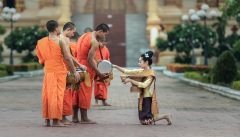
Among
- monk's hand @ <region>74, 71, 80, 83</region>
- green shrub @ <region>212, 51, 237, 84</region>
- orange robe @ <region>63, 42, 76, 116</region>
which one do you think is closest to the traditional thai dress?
monk's hand @ <region>74, 71, 80, 83</region>

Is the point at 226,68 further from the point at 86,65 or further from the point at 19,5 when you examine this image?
the point at 19,5

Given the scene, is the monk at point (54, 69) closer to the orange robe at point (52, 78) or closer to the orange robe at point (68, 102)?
the orange robe at point (52, 78)

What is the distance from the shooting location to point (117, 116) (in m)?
15.0

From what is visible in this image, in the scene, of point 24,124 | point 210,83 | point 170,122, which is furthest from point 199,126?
point 210,83

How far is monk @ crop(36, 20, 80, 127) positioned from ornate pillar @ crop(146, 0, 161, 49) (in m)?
39.9

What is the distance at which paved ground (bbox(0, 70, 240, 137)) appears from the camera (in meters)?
11.7

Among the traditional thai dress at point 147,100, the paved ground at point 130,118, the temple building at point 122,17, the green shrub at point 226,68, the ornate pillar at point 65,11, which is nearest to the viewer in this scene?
the paved ground at point 130,118

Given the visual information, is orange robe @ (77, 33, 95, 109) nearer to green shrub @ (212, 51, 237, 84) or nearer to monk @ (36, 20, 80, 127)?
monk @ (36, 20, 80, 127)

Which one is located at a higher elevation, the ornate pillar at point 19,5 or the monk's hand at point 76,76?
the monk's hand at point 76,76

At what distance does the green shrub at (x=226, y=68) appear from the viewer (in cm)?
2445

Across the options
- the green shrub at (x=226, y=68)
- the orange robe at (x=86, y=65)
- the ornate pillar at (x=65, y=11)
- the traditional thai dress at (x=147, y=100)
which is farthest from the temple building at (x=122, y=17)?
the traditional thai dress at (x=147, y=100)

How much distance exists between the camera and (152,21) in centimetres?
5488

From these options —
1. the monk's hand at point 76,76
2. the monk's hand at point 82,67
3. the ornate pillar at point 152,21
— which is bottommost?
the ornate pillar at point 152,21

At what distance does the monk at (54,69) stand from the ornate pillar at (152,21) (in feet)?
131
